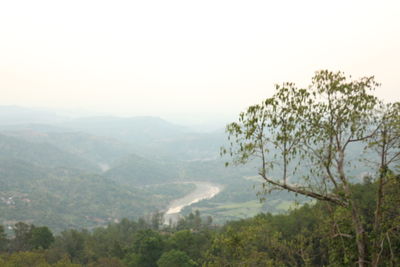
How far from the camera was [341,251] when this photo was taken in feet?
38.8

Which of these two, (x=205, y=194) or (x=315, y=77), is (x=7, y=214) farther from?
(x=315, y=77)

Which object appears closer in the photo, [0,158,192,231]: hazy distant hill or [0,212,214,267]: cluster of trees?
[0,212,214,267]: cluster of trees

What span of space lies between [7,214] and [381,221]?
14225 centimetres

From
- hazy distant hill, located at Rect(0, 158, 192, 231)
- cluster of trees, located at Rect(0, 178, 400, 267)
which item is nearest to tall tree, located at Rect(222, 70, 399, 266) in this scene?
cluster of trees, located at Rect(0, 178, 400, 267)

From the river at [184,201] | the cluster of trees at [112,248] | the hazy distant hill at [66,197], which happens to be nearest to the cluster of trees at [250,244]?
the cluster of trees at [112,248]

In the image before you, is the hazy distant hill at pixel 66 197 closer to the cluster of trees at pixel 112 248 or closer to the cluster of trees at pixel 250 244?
the cluster of trees at pixel 250 244

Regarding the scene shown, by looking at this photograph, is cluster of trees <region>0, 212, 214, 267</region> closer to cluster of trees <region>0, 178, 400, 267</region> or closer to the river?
cluster of trees <region>0, 178, 400, 267</region>

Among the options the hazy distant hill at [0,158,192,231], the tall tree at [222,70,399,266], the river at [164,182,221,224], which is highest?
the tall tree at [222,70,399,266]

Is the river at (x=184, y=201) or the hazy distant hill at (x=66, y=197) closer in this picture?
the hazy distant hill at (x=66, y=197)

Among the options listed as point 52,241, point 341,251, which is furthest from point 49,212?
point 341,251

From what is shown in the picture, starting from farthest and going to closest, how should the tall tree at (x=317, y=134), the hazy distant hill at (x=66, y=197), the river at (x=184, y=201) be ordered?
the river at (x=184, y=201) < the hazy distant hill at (x=66, y=197) < the tall tree at (x=317, y=134)

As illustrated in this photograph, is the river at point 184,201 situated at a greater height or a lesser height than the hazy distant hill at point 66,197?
lesser

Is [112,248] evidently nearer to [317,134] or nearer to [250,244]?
[250,244]

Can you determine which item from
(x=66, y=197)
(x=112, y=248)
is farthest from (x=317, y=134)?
(x=66, y=197)
